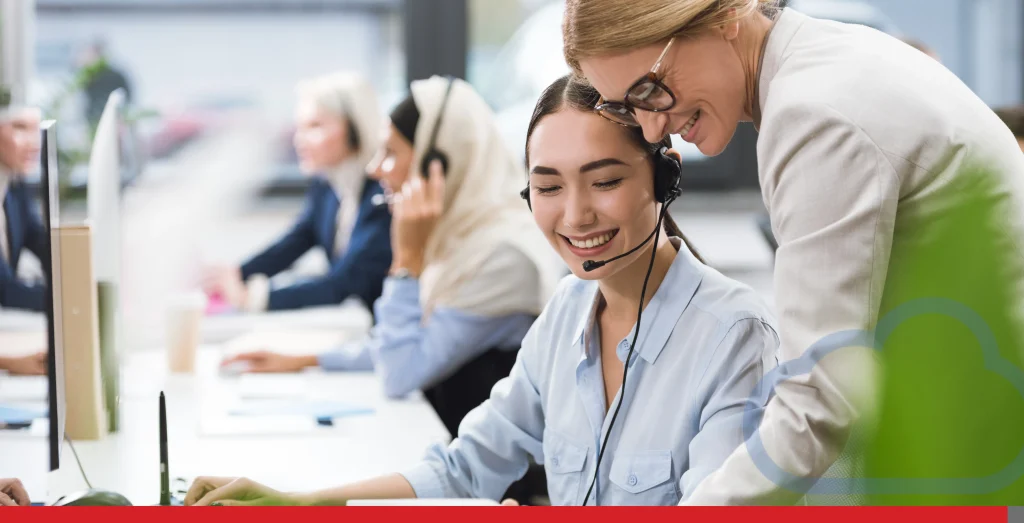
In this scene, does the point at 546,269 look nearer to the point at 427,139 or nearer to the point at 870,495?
the point at 427,139

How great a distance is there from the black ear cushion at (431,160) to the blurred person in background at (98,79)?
134 centimetres

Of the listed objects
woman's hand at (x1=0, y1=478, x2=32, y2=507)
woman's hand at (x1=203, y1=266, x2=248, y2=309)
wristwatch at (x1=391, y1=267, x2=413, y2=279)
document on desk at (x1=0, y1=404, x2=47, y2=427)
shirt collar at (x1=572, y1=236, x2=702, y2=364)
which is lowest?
woman's hand at (x1=203, y1=266, x2=248, y2=309)

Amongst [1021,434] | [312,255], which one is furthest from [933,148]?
[312,255]

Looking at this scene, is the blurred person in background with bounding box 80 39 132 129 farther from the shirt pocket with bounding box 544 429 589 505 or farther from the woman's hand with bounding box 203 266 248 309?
the shirt pocket with bounding box 544 429 589 505

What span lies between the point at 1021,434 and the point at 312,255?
9.84 feet

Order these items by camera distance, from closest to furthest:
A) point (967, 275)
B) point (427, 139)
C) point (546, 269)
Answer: point (967, 275), point (546, 269), point (427, 139)

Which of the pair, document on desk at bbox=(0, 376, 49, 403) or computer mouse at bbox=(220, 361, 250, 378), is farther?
computer mouse at bbox=(220, 361, 250, 378)

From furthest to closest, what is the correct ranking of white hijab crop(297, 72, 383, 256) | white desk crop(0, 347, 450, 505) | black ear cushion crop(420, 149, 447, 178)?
white hijab crop(297, 72, 383, 256) < black ear cushion crop(420, 149, 447, 178) < white desk crop(0, 347, 450, 505)

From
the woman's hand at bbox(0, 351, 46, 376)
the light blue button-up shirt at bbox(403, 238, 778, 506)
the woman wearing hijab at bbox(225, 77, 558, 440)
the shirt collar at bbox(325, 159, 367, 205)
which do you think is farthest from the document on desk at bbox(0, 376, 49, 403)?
the shirt collar at bbox(325, 159, 367, 205)

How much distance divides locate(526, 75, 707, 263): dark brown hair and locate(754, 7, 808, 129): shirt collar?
0.18 m

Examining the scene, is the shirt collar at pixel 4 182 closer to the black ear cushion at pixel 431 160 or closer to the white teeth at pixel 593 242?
the black ear cushion at pixel 431 160

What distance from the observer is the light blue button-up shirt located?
41.1 inches

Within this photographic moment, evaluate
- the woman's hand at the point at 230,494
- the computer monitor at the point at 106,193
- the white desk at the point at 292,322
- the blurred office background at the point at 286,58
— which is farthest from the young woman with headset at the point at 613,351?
the blurred office background at the point at 286,58

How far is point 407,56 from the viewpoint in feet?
11.2
